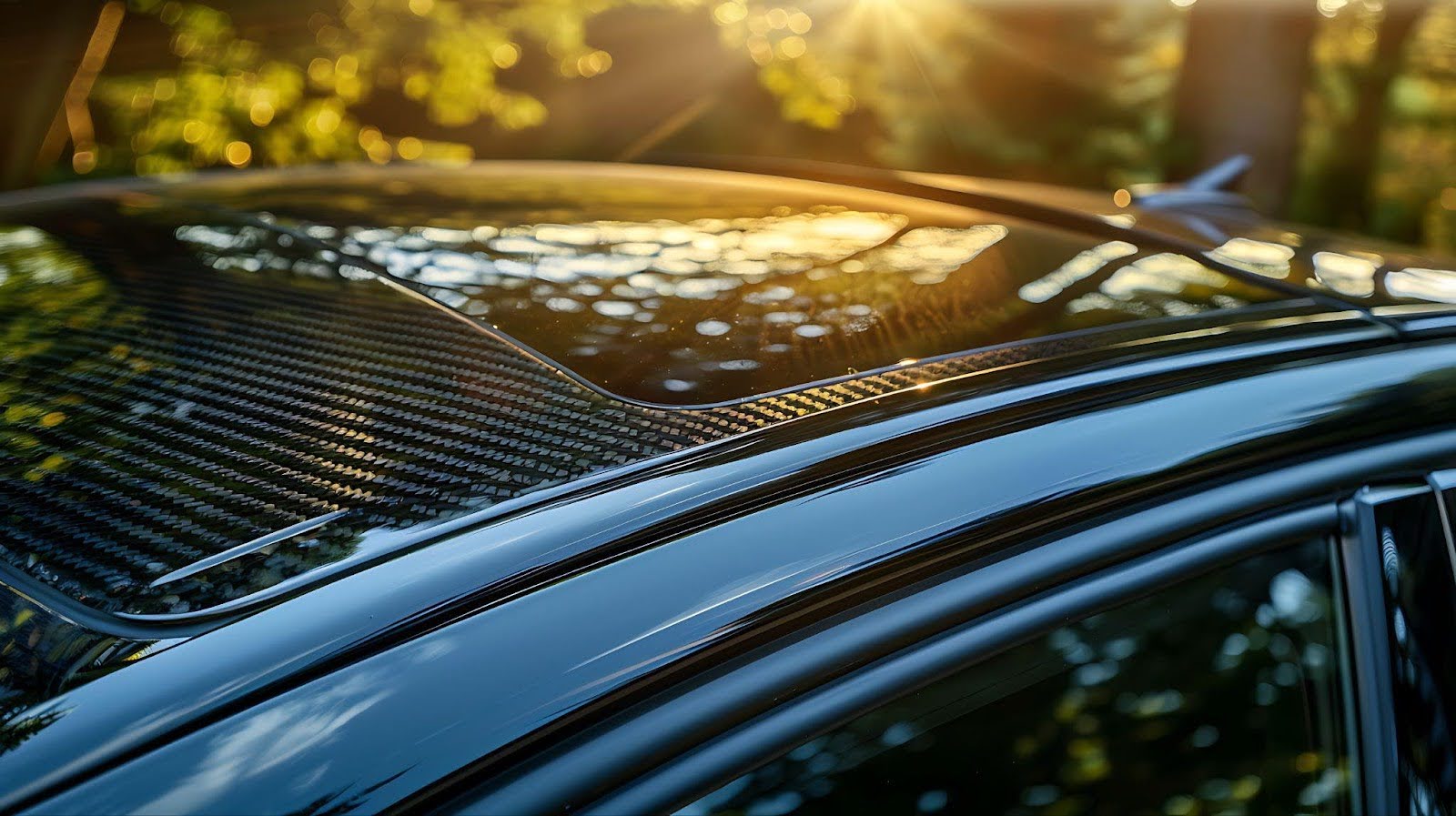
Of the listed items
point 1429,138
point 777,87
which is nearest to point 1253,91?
point 777,87

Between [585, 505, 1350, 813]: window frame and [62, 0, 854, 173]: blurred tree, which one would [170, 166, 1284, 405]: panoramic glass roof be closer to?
[585, 505, 1350, 813]: window frame

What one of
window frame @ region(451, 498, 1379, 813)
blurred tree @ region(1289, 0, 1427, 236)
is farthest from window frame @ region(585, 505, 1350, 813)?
blurred tree @ region(1289, 0, 1427, 236)

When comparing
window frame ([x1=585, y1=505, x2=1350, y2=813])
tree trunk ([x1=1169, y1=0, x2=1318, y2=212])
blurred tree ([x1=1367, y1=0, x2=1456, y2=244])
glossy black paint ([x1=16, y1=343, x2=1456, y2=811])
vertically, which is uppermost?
glossy black paint ([x1=16, y1=343, x2=1456, y2=811])

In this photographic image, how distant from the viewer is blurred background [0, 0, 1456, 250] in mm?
8414

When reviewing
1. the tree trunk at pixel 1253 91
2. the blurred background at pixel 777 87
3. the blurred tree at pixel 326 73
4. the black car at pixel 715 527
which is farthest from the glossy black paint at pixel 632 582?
the blurred tree at pixel 326 73

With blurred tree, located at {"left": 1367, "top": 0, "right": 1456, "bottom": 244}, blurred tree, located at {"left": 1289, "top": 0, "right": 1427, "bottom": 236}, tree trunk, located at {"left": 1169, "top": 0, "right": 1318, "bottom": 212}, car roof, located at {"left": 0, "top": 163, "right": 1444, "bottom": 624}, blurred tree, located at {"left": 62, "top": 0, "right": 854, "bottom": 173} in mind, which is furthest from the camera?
blurred tree, located at {"left": 1367, "top": 0, "right": 1456, "bottom": 244}

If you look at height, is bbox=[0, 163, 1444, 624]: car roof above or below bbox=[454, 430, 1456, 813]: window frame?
above

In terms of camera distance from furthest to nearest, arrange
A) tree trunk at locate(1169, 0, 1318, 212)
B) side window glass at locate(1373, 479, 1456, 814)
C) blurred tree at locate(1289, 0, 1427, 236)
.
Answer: blurred tree at locate(1289, 0, 1427, 236) < tree trunk at locate(1169, 0, 1318, 212) < side window glass at locate(1373, 479, 1456, 814)

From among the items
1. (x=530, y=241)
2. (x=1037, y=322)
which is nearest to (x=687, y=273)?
(x=530, y=241)

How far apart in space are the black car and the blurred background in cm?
272

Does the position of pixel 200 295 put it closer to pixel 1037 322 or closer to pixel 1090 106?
pixel 1037 322

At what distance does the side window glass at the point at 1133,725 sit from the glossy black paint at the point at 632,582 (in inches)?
3.9

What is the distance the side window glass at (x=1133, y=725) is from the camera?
3.43 ft

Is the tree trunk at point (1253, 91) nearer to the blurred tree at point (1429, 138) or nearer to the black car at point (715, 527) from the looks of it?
the black car at point (715, 527)
